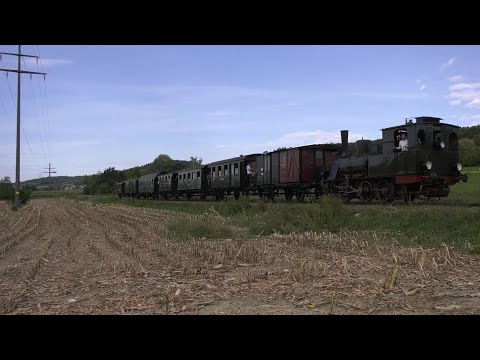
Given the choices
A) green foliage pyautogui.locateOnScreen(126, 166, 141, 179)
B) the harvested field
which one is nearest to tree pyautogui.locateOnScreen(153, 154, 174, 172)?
green foliage pyautogui.locateOnScreen(126, 166, 141, 179)

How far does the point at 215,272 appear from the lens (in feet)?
27.4

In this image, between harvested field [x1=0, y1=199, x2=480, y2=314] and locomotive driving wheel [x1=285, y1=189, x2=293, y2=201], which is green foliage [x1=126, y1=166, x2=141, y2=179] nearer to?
locomotive driving wheel [x1=285, y1=189, x2=293, y2=201]

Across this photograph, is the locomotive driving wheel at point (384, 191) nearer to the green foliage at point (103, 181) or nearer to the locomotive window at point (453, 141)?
the locomotive window at point (453, 141)

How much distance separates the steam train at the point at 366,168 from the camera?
1744cm

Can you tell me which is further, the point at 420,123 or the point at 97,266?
the point at 420,123

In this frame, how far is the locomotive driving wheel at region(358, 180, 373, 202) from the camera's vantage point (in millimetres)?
20156

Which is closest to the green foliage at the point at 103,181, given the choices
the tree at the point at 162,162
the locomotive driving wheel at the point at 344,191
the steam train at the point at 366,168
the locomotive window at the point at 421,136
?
the tree at the point at 162,162

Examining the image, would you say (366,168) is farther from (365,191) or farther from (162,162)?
(162,162)

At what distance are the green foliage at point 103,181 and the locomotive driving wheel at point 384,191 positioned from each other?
106428 millimetres
